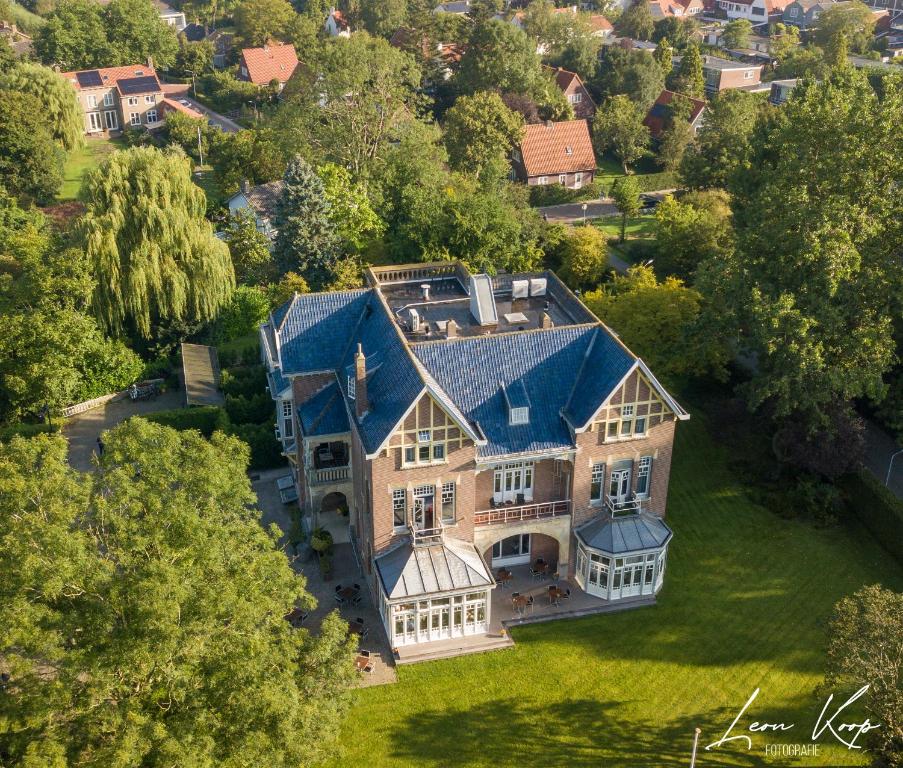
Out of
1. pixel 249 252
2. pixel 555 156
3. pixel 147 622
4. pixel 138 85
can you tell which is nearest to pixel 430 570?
pixel 147 622

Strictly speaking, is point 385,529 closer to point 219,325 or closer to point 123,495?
point 123,495

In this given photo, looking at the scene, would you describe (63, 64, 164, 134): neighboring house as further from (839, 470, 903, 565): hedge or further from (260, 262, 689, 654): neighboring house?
(839, 470, 903, 565): hedge

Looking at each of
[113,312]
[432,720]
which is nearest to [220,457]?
[432,720]

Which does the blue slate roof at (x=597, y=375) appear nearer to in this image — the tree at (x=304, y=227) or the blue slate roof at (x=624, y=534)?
the blue slate roof at (x=624, y=534)

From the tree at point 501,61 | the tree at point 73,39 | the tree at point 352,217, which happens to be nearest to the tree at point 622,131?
the tree at point 501,61

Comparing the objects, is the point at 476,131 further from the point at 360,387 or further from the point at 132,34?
the point at 132,34
